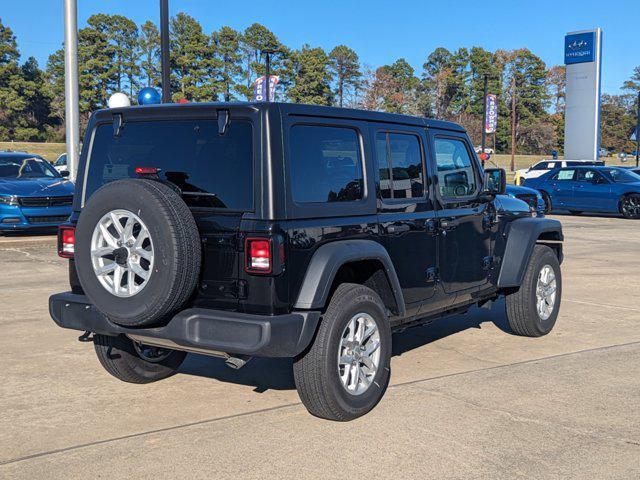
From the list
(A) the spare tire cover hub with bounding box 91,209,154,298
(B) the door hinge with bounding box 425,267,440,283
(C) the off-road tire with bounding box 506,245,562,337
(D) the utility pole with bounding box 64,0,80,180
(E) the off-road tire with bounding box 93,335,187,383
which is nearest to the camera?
(A) the spare tire cover hub with bounding box 91,209,154,298

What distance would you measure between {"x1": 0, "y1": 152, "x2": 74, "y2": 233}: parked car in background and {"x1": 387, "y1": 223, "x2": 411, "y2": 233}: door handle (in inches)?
401

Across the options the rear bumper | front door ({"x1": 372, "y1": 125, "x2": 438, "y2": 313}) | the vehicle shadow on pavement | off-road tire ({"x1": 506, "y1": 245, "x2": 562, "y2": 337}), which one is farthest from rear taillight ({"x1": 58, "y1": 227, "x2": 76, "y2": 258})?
off-road tire ({"x1": 506, "y1": 245, "x2": 562, "y2": 337})

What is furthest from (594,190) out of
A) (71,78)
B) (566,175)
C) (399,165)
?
(399,165)

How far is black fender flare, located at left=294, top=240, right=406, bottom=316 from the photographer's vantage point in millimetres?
4234

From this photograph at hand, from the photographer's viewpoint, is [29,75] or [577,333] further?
[29,75]

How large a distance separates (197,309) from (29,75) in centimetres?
7044

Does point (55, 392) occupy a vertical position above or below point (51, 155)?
below

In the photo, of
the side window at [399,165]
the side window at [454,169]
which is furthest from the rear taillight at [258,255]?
the side window at [454,169]

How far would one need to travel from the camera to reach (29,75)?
68188 mm

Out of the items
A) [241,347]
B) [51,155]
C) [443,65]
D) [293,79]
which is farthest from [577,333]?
[443,65]

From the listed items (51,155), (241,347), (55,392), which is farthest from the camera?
(51,155)

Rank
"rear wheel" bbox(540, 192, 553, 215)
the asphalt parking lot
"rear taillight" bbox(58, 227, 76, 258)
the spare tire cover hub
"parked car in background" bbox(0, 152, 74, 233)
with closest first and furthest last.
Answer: the asphalt parking lot, the spare tire cover hub, "rear taillight" bbox(58, 227, 76, 258), "parked car in background" bbox(0, 152, 74, 233), "rear wheel" bbox(540, 192, 553, 215)

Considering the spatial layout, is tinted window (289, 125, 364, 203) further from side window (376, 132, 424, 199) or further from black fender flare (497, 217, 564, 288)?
black fender flare (497, 217, 564, 288)

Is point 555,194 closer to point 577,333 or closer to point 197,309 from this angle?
point 577,333
